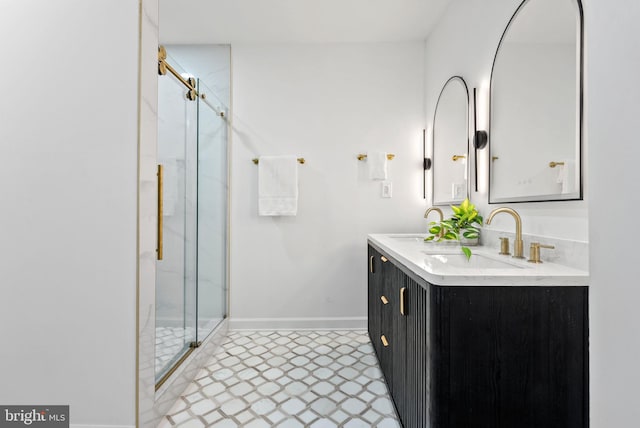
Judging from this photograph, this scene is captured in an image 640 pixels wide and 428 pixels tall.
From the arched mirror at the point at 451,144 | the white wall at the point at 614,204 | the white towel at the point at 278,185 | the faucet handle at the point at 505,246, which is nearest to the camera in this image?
the white wall at the point at 614,204

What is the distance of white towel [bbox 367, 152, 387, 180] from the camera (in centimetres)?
262

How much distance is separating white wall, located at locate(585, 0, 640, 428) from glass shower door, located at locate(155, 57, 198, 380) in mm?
1665

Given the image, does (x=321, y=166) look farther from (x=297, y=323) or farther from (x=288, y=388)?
(x=288, y=388)

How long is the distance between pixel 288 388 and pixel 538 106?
184 cm

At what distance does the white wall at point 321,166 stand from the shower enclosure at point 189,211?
0.19 metres

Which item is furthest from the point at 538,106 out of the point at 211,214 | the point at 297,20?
the point at 211,214

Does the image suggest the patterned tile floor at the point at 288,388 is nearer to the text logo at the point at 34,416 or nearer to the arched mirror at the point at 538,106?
the text logo at the point at 34,416

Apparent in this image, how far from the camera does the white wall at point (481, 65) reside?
1.23 m

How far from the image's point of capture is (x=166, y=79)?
5.55ft

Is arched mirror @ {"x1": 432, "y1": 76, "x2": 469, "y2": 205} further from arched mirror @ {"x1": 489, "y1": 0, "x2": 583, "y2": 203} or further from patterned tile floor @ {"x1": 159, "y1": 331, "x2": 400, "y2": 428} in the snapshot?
patterned tile floor @ {"x1": 159, "y1": 331, "x2": 400, "y2": 428}

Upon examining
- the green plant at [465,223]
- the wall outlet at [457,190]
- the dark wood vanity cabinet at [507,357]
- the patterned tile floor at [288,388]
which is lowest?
the patterned tile floor at [288,388]

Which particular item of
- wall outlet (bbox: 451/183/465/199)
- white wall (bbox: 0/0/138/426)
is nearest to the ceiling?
white wall (bbox: 0/0/138/426)

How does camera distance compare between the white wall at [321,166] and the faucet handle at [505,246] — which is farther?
the white wall at [321,166]

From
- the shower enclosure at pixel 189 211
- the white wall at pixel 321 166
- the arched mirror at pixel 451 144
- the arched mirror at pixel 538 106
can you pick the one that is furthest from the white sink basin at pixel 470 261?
the shower enclosure at pixel 189 211
